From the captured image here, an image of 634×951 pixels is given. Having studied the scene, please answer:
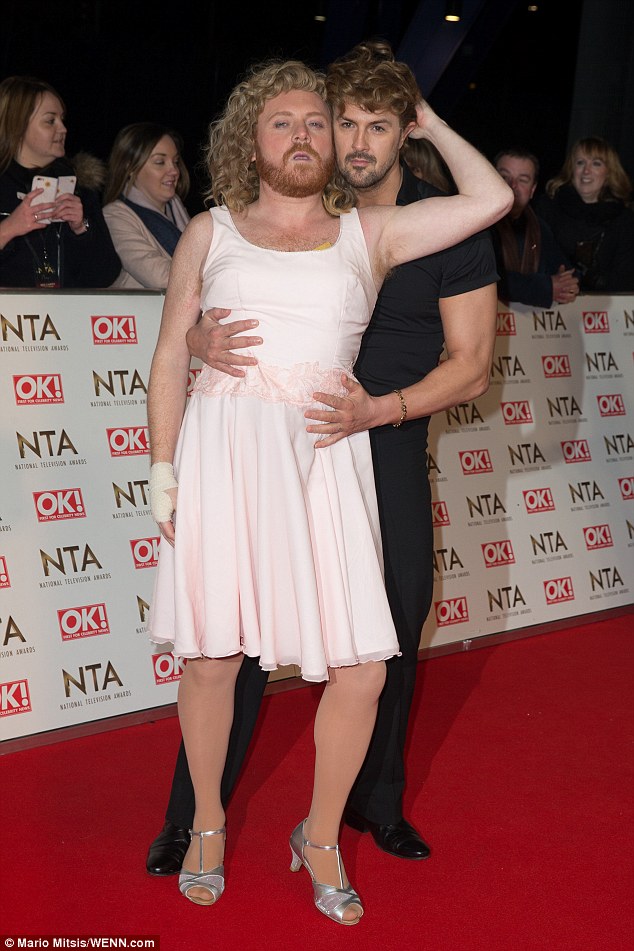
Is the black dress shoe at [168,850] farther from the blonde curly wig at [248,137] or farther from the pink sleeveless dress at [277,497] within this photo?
the blonde curly wig at [248,137]

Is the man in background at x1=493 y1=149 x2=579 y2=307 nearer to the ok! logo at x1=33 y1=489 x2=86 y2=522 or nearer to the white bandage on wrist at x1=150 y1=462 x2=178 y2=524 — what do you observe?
the ok! logo at x1=33 y1=489 x2=86 y2=522

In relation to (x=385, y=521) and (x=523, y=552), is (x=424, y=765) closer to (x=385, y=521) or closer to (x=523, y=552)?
(x=385, y=521)

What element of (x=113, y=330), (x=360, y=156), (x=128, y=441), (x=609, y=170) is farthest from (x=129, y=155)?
(x=609, y=170)

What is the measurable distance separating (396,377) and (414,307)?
17 centimetres

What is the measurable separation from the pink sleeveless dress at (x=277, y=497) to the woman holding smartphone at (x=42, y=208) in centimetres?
176

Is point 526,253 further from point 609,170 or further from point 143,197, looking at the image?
point 143,197

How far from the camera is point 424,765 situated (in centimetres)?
298

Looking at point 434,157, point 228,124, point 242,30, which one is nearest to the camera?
point 228,124

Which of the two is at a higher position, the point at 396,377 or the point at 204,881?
the point at 396,377

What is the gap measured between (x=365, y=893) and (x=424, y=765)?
2.47 ft

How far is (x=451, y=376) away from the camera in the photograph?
225 centimetres

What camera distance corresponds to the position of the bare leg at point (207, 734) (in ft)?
7.02

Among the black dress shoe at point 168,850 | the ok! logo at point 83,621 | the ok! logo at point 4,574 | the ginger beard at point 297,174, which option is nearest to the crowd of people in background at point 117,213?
the ginger beard at point 297,174

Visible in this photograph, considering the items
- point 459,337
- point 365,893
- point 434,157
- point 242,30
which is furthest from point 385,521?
point 242,30
